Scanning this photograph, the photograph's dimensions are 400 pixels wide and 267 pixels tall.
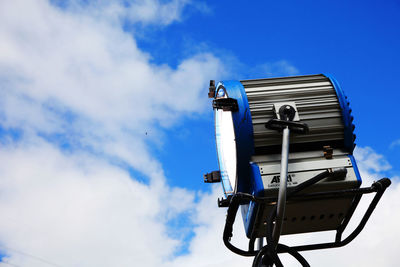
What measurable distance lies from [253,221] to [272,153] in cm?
77

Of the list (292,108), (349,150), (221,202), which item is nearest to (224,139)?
(221,202)

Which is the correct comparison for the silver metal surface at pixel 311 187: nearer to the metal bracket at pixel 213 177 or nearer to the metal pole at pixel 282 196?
the metal pole at pixel 282 196

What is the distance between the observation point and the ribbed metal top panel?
4188mm

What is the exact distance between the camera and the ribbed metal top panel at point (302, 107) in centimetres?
419

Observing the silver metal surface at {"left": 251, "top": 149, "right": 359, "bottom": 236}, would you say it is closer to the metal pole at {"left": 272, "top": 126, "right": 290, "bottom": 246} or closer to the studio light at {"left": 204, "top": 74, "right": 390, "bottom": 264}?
the studio light at {"left": 204, "top": 74, "right": 390, "bottom": 264}

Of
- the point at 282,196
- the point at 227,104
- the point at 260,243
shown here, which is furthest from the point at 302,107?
the point at 260,243

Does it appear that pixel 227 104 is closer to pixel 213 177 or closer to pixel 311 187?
pixel 311 187

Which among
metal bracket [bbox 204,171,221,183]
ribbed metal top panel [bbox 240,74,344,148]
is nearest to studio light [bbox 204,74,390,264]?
ribbed metal top panel [bbox 240,74,344,148]

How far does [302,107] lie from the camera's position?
4.32 metres

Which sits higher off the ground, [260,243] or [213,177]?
[213,177]

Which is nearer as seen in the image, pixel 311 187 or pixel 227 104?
pixel 311 187

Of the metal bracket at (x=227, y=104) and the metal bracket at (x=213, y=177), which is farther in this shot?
the metal bracket at (x=213, y=177)

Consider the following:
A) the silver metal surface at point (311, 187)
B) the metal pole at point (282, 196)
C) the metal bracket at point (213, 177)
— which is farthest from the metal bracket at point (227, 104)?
the metal bracket at point (213, 177)

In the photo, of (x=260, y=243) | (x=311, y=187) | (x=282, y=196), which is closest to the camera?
(x=282, y=196)
